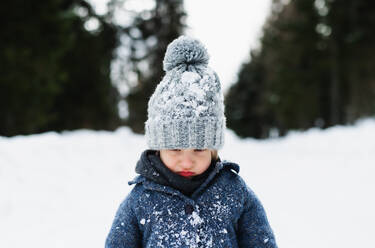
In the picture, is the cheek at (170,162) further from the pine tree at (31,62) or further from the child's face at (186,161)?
the pine tree at (31,62)

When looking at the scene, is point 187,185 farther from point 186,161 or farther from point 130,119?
point 130,119

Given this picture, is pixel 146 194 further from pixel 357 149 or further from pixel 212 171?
pixel 357 149

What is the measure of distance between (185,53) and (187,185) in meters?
0.72

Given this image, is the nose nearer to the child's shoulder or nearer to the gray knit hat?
the gray knit hat

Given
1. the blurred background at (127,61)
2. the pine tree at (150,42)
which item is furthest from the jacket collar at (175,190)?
the pine tree at (150,42)

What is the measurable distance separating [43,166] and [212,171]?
183 inches

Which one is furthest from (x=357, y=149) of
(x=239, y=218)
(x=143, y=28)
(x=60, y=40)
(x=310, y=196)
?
(x=143, y=28)

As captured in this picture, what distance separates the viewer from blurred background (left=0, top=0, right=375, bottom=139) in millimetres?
12883

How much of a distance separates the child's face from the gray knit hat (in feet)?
0.13

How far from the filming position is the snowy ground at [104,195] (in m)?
3.88

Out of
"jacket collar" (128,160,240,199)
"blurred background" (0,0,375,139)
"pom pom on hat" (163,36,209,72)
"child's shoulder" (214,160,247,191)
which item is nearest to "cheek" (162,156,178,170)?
"jacket collar" (128,160,240,199)

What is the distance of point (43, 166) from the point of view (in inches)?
238

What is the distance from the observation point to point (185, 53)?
2.11m

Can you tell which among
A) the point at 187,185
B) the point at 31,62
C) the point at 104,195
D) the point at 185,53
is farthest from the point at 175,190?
the point at 31,62
